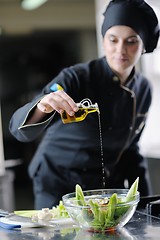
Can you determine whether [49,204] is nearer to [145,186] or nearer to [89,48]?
[145,186]

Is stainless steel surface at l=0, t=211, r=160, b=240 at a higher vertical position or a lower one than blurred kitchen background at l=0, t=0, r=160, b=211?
lower

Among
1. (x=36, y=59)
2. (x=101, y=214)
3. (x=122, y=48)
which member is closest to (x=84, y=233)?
(x=101, y=214)

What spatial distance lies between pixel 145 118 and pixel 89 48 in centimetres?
36

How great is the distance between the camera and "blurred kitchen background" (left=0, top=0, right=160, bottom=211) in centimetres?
190

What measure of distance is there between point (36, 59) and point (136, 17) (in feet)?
1.58

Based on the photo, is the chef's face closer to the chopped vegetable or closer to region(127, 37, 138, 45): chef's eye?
region(127, 37, 138, 45): chef's eye

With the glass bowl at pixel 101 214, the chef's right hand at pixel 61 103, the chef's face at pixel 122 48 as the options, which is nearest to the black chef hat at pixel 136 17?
the chef's face at pixel 122 48

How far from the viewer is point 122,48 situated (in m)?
1.75

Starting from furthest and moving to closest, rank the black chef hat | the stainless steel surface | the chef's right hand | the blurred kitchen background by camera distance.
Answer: the blurred kitchen background < the black chef hat < the chef's right hand < the stainless steel surface

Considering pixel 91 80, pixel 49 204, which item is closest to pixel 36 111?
pixel 91 80

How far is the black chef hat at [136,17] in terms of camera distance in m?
1.74

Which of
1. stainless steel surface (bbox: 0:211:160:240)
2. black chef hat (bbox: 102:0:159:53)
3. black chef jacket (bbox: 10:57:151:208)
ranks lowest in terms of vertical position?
stainless steel surface (bbox: 0:211:160:240)

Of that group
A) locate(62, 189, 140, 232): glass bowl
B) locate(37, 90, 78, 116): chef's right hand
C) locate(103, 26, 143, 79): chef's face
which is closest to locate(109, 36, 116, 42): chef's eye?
locate(103, 26, 143, 79): chef's face

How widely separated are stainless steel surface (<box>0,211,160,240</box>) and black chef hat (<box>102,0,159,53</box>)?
0.76 meters
